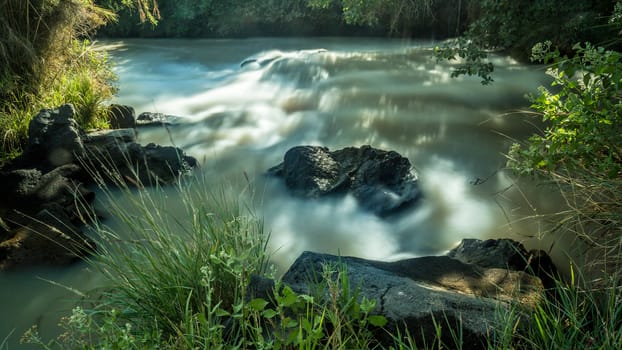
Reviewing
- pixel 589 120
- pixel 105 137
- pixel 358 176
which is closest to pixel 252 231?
pixel 589 120

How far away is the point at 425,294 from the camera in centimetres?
251

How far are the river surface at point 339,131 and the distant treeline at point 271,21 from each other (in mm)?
832

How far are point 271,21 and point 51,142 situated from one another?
12.5 m

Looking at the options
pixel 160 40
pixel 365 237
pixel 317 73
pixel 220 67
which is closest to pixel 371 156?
pixel 365 237

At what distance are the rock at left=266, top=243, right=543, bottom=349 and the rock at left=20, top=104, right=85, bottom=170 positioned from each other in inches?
149

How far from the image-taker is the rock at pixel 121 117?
7.29 metres

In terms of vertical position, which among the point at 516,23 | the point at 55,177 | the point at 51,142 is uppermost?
the point at 516,23

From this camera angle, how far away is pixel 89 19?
24.8 feet

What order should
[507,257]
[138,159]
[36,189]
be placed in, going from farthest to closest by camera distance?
[138,159]
[36,189]
[507,257]

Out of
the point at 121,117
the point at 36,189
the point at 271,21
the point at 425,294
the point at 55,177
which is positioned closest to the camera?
the point at 425,294

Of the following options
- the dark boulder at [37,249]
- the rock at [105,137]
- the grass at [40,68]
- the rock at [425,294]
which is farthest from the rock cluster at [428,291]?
the grass at [40,68]

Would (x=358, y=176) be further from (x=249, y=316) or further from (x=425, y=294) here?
(x=249, y=316)

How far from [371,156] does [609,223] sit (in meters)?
2.69

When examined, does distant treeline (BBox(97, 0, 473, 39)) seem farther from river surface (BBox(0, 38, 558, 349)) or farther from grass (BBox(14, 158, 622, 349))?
grass (BBox(14, 158, 622, 349))
